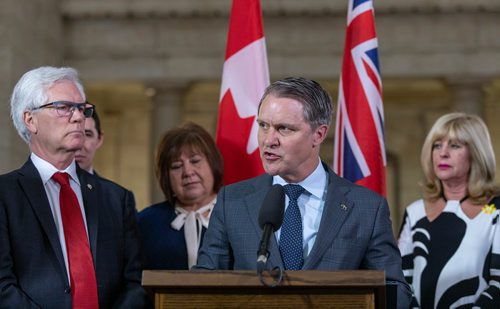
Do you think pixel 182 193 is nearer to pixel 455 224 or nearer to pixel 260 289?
pixel 455 224

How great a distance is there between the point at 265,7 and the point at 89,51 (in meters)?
3.45

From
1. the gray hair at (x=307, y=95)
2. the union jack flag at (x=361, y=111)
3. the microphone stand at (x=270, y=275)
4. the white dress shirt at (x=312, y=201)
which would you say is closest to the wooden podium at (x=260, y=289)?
the microphone stand at (x=270, y=275)

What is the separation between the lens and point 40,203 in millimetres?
3850

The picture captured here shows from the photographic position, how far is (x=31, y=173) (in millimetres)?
3926

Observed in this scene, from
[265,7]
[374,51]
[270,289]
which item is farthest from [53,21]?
[270,289]

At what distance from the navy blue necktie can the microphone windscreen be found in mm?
374

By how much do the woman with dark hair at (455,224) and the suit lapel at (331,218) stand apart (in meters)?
1.75

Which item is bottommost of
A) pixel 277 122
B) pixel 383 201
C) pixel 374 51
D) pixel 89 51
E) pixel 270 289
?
pixel 270 289

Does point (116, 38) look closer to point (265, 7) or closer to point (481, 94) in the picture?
point (265, 7)

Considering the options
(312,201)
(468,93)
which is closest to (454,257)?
(312,201)

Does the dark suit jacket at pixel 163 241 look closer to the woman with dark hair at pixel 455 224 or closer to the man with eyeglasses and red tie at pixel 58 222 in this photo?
the man with eyeglasses and red tie at pixel 58 222

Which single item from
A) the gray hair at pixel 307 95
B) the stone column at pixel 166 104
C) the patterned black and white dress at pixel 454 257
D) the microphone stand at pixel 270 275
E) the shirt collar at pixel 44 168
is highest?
the stone column at pixel 166 104

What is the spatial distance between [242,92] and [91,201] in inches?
79.3

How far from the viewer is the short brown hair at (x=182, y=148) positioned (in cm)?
516
